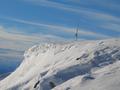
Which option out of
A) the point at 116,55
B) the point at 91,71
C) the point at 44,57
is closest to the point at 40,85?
the point at 91,71

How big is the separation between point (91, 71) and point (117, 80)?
578 cm

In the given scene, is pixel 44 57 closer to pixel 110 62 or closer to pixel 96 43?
pixel 96 43

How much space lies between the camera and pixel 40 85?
3941 centimetres

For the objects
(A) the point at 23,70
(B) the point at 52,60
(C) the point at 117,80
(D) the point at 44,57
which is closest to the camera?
(C) the point at 117,80

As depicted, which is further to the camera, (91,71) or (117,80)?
(91,71)

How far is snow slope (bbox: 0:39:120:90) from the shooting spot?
35.1m

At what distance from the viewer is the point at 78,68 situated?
40.3 metres

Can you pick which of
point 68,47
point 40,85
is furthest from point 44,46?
point 40,85

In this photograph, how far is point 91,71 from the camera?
129 ft

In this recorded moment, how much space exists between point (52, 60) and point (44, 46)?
8988mm

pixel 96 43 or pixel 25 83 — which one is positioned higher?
pixel 96 43

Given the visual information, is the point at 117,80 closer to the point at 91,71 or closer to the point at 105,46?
the point at 91,71

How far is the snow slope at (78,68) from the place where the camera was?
35.1 m

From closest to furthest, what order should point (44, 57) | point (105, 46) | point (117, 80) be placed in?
point (117, 80) → point (105, 46) → point (44, 57)
